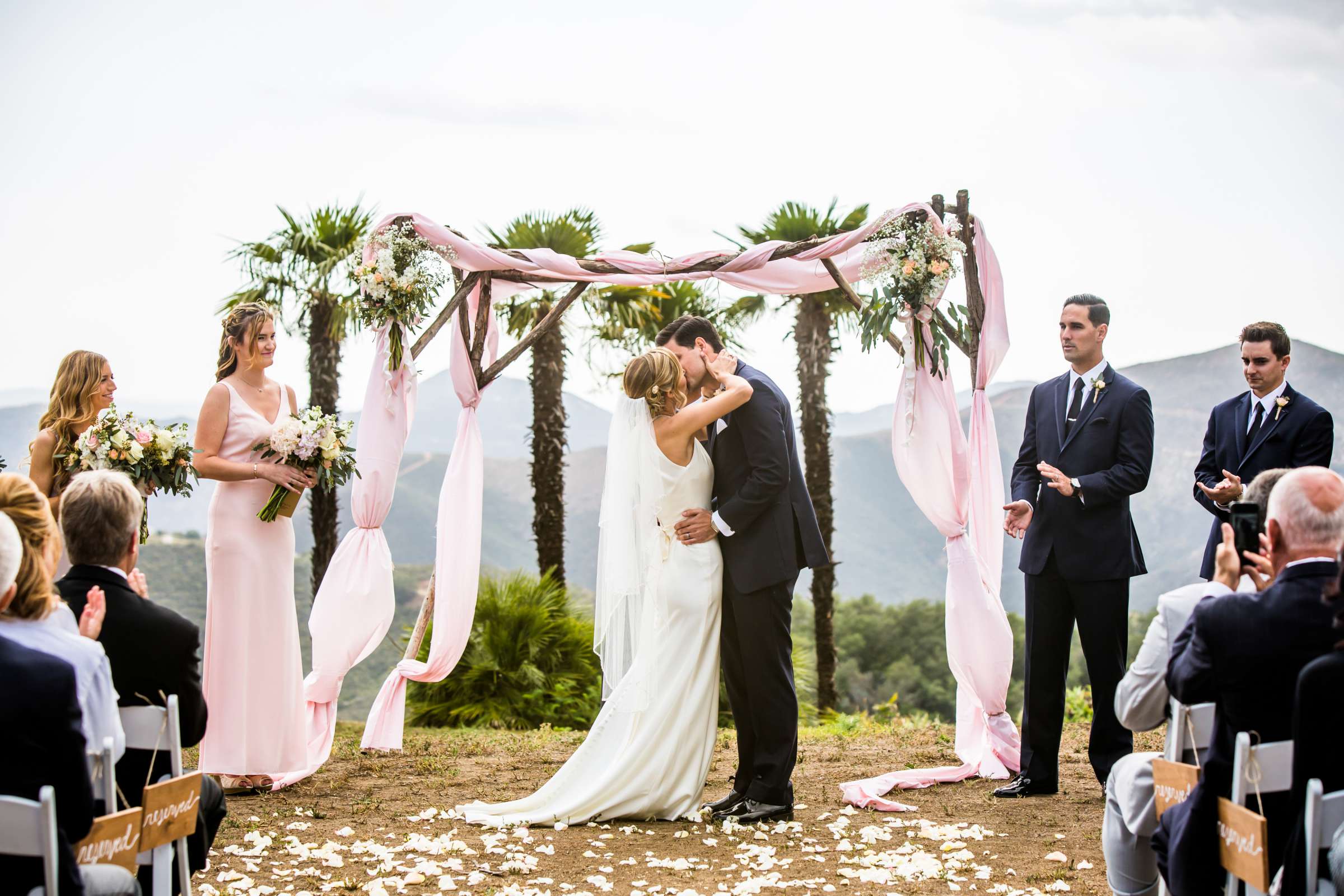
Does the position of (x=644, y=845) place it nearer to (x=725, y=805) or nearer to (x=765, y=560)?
(x=725, y=805)

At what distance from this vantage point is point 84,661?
2.59m

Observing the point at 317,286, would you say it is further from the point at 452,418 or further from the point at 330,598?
the point at 452,418

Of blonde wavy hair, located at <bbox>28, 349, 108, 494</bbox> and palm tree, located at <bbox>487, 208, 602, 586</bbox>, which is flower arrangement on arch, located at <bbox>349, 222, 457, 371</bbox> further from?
palm tree, located at <bbox>487, 208, 602, 586</bbox>

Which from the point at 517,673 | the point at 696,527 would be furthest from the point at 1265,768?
the point at 517,673

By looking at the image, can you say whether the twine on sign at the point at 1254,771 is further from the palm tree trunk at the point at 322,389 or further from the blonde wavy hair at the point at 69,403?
the palm tree trunk at the point at 322,389

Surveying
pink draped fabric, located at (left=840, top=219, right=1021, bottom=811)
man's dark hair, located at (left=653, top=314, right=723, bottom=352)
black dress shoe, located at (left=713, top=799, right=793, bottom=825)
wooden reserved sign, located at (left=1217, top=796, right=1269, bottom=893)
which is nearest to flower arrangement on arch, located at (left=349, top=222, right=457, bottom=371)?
man's dark hair, located at (left=653, top=314, right=723, bottom=352)

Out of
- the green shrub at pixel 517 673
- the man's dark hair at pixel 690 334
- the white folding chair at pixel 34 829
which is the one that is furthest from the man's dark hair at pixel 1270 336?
the green shrub at pixel 517 673

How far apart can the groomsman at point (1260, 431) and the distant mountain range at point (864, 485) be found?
276 inches

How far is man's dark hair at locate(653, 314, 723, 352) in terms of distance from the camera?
17.4 feet

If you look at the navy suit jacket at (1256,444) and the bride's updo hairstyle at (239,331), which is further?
the bride's updo hairstyle at (239,331)

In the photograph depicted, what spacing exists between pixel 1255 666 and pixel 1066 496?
9.15 ft

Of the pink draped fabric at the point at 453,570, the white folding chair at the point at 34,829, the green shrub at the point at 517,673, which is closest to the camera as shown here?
the white folding chair at the point at 34,829

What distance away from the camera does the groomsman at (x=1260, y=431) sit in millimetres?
5062

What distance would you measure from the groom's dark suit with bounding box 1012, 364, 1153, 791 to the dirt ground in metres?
0.39
